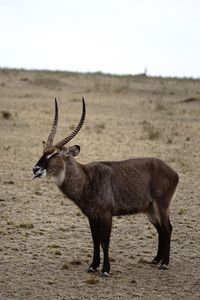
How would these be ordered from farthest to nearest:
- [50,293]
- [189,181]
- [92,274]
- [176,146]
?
1. [176,146]
2. [189,181]
3. [92,274]
4. [50,293]

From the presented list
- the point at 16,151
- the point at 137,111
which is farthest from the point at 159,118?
the point at 16,151

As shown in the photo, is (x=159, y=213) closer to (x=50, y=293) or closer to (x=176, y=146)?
(x=50, y=293)

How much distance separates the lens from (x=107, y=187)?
8.52 meters

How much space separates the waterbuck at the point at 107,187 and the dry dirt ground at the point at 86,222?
0.44m

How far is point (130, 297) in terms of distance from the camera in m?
7.60

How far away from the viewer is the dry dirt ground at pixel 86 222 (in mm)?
7988

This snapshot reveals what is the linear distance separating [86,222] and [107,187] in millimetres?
2951

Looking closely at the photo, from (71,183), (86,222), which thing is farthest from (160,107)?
(71,183)

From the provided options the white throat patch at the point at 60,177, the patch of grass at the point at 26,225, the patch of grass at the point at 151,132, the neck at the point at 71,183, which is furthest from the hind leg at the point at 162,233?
the patch of grass at the point at 151,132

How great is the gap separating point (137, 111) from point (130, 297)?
23.6 metres

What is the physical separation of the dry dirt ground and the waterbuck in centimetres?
44

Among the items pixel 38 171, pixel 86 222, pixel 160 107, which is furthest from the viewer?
pixel 160 107

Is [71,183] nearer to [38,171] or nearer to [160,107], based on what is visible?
[38,171]

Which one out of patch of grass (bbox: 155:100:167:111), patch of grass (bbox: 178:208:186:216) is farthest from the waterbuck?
patch of grass (bbox: 155:100:167:111)
